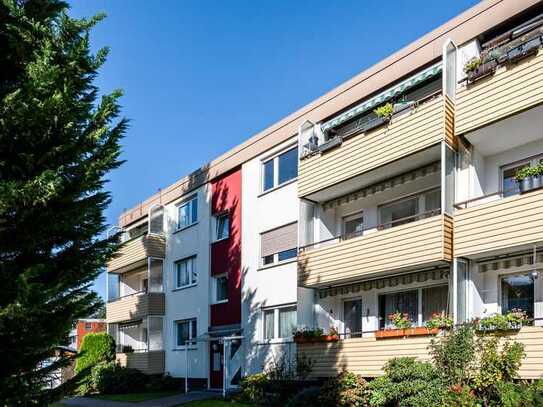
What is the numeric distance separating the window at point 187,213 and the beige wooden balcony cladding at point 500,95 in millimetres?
16543

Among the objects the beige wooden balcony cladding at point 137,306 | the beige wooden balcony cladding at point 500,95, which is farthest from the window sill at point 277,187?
the beige wooden balcony cladding at point 137,306

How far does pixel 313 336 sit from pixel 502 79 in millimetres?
9599

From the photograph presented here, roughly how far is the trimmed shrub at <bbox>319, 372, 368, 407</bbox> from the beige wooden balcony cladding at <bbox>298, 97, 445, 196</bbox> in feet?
19.9

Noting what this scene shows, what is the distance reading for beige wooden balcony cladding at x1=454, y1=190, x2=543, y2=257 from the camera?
46.3ft

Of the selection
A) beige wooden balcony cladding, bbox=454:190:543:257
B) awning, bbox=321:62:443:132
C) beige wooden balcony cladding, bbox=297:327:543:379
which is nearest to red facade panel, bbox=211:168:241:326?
beige wooden balcony cladding, bbox=297:327:543:379

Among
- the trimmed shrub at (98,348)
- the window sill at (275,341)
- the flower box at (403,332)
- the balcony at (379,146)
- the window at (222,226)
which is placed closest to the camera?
the flower box at (403,332)

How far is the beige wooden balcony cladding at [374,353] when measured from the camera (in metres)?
13.8

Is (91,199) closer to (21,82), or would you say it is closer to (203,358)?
(21,82)

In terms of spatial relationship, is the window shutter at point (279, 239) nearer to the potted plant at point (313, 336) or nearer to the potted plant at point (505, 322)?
the potted plant at point (313, 336)

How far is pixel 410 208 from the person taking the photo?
19.4 meters

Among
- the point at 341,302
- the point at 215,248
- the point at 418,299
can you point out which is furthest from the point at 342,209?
the point at 215,248

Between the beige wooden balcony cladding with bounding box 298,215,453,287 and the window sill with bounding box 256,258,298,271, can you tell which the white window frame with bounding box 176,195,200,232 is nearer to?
the window sill with bounding box 256,258,298,271

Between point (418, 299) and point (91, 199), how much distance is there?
11073 mm

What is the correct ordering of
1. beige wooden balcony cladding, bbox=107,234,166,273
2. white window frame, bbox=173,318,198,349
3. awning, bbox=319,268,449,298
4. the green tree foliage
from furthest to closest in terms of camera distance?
beige wooden balcony cladding, bbox=107,234,166,273 → white window frame, bbox=173,318,198,349 → awning, bbox=319,268,449,298 → the green tree foliage
